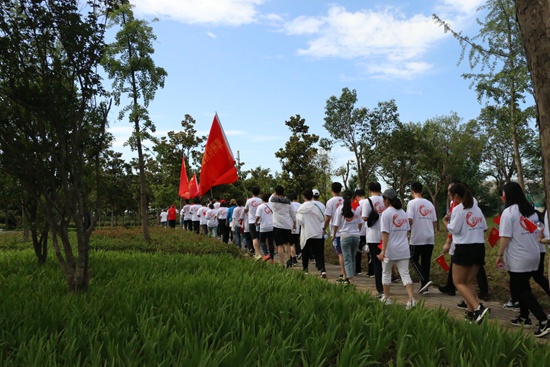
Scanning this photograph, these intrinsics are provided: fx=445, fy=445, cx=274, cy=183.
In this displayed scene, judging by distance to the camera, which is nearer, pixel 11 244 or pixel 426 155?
pixel 11 244

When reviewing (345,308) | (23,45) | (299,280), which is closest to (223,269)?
(299,280)

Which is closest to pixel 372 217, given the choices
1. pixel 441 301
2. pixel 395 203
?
pixel 395 203

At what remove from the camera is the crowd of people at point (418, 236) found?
16.4ft

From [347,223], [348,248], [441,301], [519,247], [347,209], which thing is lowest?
[441,301]

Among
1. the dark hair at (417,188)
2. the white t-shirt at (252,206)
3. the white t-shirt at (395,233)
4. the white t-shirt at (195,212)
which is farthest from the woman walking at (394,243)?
the white t-shirt at (195,212)

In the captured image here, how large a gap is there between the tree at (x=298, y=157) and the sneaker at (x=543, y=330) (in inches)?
1213

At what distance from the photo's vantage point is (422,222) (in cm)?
710

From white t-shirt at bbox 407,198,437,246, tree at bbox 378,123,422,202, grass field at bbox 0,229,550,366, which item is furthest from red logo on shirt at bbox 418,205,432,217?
tree at bbox 378,123,422,202

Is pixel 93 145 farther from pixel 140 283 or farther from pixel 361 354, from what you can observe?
pixel 361 354

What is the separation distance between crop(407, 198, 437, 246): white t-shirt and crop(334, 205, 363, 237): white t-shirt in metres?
0.88

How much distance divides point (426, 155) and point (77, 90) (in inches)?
1015

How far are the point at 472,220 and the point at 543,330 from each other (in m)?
1.39

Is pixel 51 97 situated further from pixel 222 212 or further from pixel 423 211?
pixel 222 212

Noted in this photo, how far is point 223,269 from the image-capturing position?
21.9ft
